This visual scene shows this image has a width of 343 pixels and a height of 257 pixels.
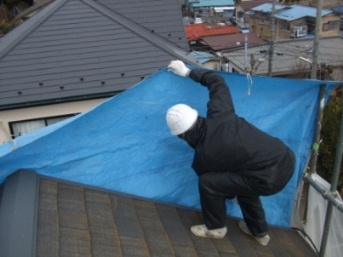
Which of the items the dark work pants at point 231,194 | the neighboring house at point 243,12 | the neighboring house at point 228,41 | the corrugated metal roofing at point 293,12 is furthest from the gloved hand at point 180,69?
the neighboring house at point 243,12

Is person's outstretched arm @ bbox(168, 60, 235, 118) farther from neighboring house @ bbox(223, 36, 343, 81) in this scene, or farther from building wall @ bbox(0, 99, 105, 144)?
neighboring house @ bbox(223, 36, 343, 81)

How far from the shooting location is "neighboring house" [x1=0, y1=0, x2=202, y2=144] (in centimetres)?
809

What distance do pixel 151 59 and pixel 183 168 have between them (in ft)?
20.3

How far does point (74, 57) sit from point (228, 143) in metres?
7.02

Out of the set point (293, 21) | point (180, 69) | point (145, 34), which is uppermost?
point (180, 69)

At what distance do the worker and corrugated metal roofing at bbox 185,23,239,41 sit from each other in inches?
1107

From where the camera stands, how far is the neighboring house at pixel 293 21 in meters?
30.9

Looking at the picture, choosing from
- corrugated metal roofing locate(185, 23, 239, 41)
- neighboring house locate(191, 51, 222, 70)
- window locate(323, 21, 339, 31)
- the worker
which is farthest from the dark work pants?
window locate(323, 21, 339, 31)

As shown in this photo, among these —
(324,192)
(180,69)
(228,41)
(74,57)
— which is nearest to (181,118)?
(180,69)

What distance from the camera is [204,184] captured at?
262cm

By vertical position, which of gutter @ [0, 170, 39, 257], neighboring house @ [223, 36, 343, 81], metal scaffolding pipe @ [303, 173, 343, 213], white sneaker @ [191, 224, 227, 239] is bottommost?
neighboring house @ [223, 36, 343, 81]

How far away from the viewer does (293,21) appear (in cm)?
3083

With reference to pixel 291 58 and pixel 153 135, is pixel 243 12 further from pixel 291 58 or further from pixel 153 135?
pixel 153 135

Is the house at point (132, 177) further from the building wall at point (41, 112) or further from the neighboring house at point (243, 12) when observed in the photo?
the neighboring house at point (243, 12)
